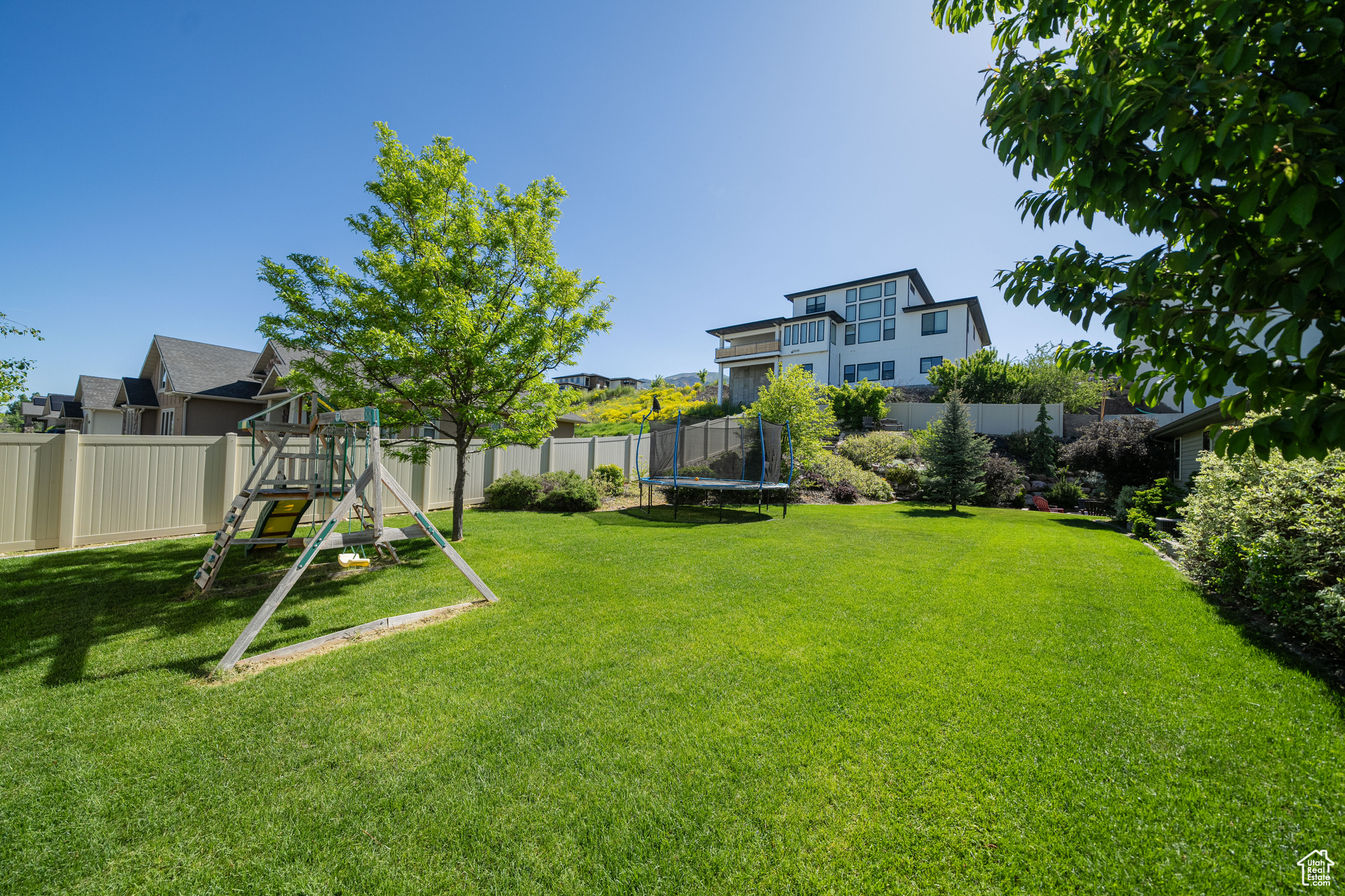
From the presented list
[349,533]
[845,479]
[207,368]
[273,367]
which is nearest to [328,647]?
[349,533]

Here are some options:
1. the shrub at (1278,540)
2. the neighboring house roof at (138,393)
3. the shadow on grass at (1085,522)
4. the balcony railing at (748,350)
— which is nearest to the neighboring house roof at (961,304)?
the balcony railing at (748,350)

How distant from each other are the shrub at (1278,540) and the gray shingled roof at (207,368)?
82.6 feet

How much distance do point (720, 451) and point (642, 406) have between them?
20.4 m

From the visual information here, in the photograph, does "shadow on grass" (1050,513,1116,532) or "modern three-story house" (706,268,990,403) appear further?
"modern three-story house" (706,268,990,403)

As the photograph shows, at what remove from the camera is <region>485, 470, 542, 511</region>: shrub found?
1262 centimetres

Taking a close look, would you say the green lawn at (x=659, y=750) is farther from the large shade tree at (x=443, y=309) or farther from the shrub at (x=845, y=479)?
the shrub at (x=845, y=479)

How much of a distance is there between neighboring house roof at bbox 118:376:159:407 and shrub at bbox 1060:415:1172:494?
111ft

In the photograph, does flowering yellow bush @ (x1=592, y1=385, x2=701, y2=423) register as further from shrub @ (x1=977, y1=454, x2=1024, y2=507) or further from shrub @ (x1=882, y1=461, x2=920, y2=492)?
shrub @ (x1=977, y1=454, x2=1024, y2=507)

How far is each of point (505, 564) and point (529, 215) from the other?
5.38m

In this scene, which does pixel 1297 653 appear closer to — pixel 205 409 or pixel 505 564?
pixel 505 564

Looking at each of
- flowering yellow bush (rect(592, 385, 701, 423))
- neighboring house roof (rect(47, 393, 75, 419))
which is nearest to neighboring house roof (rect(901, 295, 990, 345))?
flowering yellow bush (rect(592, 385, 701, 423))

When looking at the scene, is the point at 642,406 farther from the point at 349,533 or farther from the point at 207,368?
the point at 349,533

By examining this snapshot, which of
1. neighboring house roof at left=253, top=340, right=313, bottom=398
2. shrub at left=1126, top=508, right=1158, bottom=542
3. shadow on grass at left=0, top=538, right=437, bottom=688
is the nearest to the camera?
shadow on grass at left=0, top=538, right=437, bottom=688

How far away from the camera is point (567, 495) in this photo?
12562 millimetres
